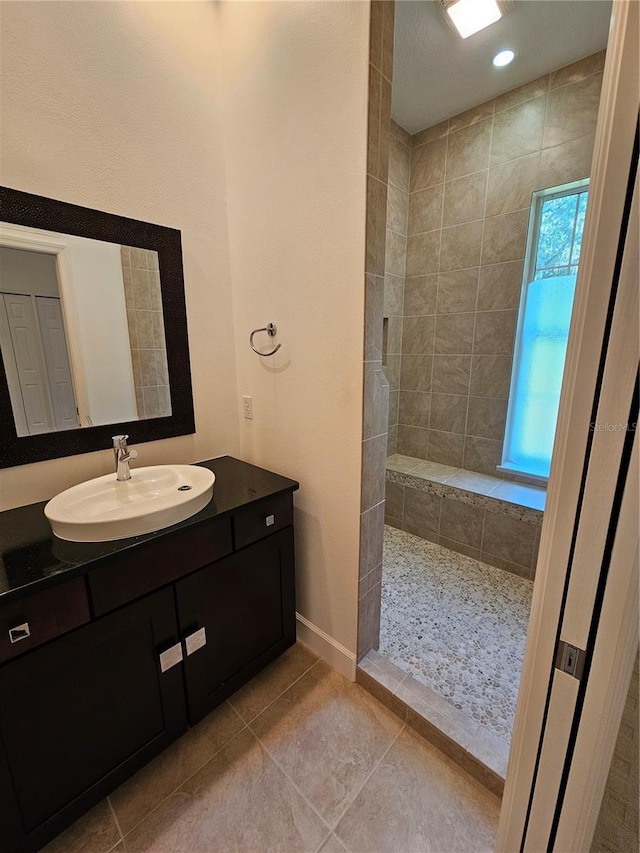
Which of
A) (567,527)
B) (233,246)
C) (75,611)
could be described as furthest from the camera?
(233,246)

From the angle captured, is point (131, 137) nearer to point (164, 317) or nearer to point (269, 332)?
point (164, 317)

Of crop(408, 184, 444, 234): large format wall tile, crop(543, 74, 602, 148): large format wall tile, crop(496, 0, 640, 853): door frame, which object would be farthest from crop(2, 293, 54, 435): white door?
crop(543, 74, 602, 148): large format wall tile

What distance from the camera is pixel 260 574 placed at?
1419mm

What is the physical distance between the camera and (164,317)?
1.53 m

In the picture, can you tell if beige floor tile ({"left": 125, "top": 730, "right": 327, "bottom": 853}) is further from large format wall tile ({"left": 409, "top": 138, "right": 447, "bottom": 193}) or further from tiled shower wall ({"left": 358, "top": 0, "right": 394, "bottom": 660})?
large format wall tile ({"left": 409, "top": 138, "right": 447, "bottom": 193})

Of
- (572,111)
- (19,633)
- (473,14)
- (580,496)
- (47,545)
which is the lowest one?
(19,633)

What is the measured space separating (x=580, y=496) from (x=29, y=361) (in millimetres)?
1611

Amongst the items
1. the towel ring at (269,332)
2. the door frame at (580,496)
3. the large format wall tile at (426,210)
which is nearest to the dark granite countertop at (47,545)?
the towel ring at (269,332)

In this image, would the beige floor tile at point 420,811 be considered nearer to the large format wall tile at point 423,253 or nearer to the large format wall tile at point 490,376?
the large format wall tile at point 490,376

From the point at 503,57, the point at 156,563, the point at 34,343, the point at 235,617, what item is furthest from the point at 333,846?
the point at 503,57

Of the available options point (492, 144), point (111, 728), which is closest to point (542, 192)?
point (492, 144)

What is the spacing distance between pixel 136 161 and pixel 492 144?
7.53 ft

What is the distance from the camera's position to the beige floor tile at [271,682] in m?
1.43

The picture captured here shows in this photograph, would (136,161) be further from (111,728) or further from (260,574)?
(111,728)
